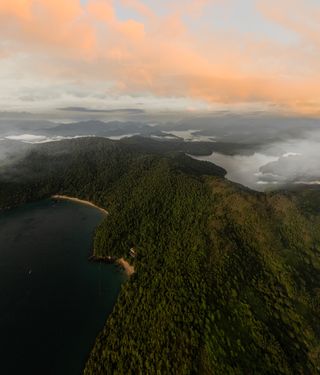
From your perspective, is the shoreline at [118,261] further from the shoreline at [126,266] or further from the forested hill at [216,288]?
the forested hill at [216,288]

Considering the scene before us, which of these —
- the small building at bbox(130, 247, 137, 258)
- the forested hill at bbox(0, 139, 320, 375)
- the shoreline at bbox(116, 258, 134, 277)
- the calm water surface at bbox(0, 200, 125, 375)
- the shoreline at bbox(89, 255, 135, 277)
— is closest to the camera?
the forested hill at bbox(0, 139, 320, 375)

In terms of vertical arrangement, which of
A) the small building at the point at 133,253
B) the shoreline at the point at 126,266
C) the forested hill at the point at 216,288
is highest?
the forested hill at the point at 216,288

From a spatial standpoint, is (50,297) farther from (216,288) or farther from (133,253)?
(216,288)

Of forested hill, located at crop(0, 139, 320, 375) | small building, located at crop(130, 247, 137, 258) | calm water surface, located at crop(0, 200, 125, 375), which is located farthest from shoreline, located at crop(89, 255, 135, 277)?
small building, located at crop(130, 247, 137, 258)

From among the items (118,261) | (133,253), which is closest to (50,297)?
(118,261)

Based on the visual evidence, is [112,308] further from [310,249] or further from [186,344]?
[310,249]

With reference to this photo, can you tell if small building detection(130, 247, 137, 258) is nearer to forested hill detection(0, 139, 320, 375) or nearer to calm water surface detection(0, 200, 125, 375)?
forested hill detection(0, 139, 320, 375)

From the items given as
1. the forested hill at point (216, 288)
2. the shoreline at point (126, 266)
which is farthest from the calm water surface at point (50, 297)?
the forested hill at point (216, 288)
